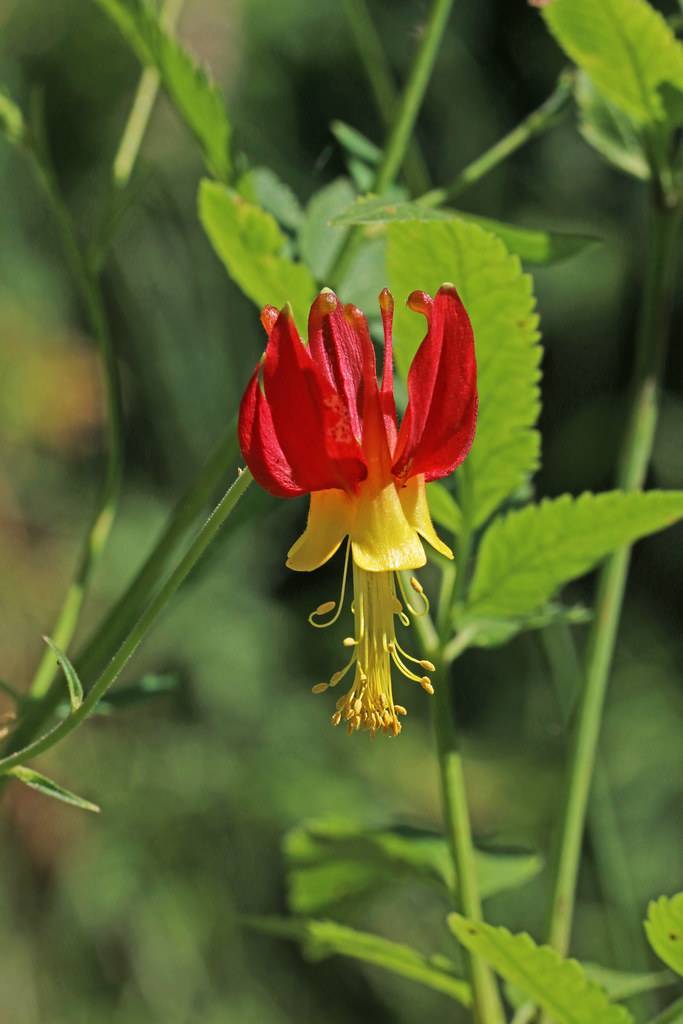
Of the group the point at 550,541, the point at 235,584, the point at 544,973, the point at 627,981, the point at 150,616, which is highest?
the point at 150,616

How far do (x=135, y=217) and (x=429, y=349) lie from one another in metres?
1.53

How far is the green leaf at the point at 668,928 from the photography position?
0.62 metres

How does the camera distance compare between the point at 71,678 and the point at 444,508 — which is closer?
the point at 71,678

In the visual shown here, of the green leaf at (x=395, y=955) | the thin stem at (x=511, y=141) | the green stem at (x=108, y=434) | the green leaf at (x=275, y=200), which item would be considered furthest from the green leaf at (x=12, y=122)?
the green leaf at (x=395, y=955)

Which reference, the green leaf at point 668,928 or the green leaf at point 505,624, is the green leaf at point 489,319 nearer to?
the green leaf at point 505,624

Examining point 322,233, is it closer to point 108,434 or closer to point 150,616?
point 108,434

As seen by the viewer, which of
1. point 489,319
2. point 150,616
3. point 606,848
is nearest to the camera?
point 150,616

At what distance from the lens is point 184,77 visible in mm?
794

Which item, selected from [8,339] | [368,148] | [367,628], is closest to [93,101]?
[8,339]

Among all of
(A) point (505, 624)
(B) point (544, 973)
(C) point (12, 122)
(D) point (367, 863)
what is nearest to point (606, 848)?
(D) point (367, 863)

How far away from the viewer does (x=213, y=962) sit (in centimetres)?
194

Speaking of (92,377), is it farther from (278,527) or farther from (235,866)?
(235,866)

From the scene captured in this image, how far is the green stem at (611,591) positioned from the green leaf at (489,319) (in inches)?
4.2

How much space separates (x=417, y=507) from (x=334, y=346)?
0.33 feet
